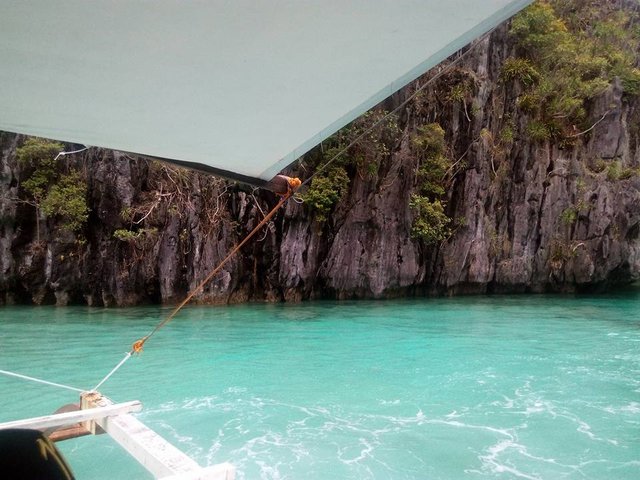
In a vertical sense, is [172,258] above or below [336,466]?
above

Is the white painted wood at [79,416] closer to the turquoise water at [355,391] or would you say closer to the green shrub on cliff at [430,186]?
the turquoise water at [355,391]

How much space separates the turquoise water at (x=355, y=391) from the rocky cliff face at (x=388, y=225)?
2.31 meters

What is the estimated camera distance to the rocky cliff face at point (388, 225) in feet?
42.1

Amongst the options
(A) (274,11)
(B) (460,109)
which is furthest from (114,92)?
(B) (460,109)

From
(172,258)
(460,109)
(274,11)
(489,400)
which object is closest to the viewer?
(274,11)

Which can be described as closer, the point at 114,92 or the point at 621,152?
the point at 114,92

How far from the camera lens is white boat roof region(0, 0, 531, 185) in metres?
1.31

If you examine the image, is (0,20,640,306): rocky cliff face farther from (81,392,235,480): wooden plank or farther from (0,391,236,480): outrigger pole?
(81,392,235,480): wooden plank

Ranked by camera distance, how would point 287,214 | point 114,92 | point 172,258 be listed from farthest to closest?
point 287,214
point 172,258
point 114,92

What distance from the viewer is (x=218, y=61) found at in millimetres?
1612

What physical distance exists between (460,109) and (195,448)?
47.9 feet

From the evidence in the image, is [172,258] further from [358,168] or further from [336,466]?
[336,466]

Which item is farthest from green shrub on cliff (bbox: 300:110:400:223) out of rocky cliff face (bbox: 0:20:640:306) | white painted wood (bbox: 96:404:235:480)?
Result: white painted wood (bbox: 96:404:235:480)

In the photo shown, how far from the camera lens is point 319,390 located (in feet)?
20.0
